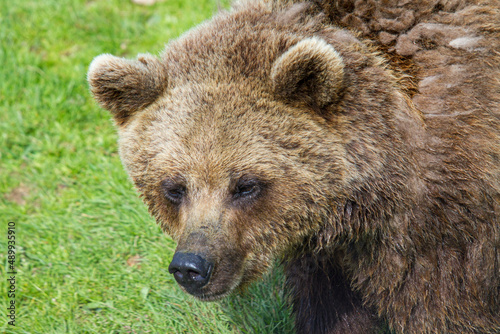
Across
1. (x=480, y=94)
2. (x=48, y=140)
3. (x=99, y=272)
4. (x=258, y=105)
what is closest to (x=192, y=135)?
(x=258, y=105)

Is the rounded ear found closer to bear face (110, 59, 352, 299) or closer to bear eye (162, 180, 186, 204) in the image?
bear face (110, 59, 352, 299)

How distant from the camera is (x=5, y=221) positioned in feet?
21.5

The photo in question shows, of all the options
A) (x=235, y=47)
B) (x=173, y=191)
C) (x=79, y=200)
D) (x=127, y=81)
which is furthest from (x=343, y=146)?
(x=79, y=200)

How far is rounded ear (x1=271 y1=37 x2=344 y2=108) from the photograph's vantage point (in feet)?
12.4

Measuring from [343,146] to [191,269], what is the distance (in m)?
1.26

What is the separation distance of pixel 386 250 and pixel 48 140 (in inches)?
186

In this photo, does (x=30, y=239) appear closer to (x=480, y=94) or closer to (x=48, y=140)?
(x=48, y=140)

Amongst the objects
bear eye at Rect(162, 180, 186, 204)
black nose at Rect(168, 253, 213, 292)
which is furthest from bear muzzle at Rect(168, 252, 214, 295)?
bear eye at Rect(162, 180, 186, 204)

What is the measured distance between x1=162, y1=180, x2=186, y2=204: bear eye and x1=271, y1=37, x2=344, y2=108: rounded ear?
0.91 m

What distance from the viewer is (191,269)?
12.7 feet

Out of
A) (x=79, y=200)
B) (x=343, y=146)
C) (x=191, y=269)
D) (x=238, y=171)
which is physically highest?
(x=238, y=171)

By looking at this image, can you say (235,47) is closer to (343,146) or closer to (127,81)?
(127,81)

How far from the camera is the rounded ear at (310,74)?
12.4 feet

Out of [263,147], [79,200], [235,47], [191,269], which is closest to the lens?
[191,269]
